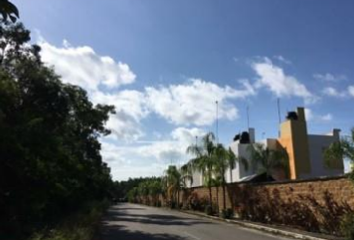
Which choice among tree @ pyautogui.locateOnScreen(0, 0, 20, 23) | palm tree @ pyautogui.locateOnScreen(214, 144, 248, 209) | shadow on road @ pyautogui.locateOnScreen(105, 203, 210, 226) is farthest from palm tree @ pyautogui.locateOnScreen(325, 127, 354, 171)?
palm tree @ pyautogui.locateOnScreen(214, 144, 248, 209)

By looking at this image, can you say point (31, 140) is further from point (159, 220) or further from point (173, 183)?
point (173, 183)

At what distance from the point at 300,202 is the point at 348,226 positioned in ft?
22.3

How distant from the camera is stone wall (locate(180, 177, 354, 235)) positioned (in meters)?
22.2

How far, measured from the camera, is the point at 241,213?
3525 cm

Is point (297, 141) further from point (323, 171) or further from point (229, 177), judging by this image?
point (229, 177)

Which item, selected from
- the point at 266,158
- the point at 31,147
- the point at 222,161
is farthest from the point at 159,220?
the point at 266,158

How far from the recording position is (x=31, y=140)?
20.3 metres

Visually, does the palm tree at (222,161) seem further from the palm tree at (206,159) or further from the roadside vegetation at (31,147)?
the roadside vegetation at (31,147)

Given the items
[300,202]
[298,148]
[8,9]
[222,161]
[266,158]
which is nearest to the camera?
[8,9]

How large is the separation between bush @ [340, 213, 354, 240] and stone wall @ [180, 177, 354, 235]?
65.4 inches

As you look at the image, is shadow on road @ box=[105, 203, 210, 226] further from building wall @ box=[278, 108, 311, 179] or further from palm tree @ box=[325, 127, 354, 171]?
building wall @ box=[278, 108, 311, 179]

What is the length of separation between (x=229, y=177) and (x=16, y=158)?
4844cm

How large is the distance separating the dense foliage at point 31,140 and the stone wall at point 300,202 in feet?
38.2

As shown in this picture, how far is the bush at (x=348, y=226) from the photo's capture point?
1867 centimetres
